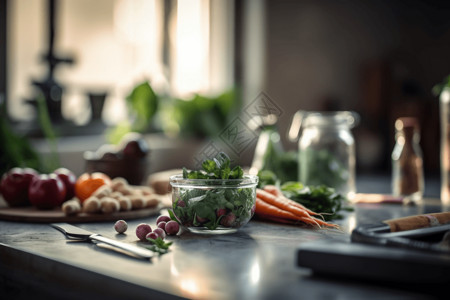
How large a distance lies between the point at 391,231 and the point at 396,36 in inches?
115

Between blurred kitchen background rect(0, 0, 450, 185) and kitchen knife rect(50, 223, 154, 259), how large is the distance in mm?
1520

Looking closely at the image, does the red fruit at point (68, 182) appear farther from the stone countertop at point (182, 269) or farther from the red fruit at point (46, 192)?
the stone countertop at point (182, 269)

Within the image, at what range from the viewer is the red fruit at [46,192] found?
4.52 ft

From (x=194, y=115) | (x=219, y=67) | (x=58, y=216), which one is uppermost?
(x=219, y=67)

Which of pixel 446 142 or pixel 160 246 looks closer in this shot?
pixel 160 246

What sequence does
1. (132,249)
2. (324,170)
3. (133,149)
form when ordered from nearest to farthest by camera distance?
(132,249)
(324,170)
(133,149)

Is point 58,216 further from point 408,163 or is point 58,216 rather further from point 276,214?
point 408,163

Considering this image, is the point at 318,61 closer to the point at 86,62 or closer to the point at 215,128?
the point at 215,128

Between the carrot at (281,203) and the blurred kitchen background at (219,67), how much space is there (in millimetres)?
1534

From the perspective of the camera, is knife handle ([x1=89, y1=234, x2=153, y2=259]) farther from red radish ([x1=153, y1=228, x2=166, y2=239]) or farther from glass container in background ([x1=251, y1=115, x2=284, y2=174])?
glass container in background ([x1=251, y1=115, x2=284, y2=174])

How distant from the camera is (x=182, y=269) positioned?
82 cm

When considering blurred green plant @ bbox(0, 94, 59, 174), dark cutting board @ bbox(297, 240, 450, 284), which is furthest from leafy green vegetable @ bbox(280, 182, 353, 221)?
blurred green plant @ bbox(0, 94, 59, 174)

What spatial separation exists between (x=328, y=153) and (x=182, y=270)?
0.93m

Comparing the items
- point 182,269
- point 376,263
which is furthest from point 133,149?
point 376,263
